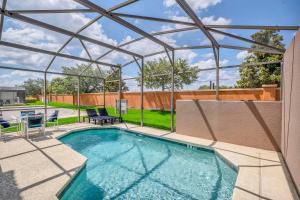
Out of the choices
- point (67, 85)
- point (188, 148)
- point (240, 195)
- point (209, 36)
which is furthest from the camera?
point (67, 85)

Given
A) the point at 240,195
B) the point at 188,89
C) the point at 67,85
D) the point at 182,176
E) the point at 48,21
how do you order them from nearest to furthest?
the point at 240,195 < the point at 182,176 < the point at 48,21 < the point at 188,89 < the point at 67,85

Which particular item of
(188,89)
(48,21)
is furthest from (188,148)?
(188,89)

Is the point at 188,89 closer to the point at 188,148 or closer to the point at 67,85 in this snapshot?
the point at 188,148

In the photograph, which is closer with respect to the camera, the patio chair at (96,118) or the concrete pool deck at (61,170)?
the concrete pool deck at (61,170)

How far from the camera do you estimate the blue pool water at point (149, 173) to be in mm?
3943

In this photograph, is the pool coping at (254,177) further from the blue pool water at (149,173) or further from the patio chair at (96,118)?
the patio chair at (96,118)

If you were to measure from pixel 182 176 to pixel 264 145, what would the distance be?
11.0 ft

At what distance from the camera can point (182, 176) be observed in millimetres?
4809

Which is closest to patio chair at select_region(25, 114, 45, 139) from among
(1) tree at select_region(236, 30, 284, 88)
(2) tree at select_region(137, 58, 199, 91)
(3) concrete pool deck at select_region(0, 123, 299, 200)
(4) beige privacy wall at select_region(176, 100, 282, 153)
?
(3) concrete pool deck at select_region(0, 123, 299, 200)

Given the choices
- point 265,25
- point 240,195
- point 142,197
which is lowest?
point 142,197

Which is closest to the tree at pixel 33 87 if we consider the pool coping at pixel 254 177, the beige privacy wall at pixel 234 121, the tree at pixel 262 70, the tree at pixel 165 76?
the tree at pixel 165 76

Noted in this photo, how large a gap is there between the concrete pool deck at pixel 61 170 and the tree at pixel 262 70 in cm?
1060

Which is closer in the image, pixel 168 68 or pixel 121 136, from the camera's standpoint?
pixel 121 136

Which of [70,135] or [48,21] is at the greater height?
[48,21]
